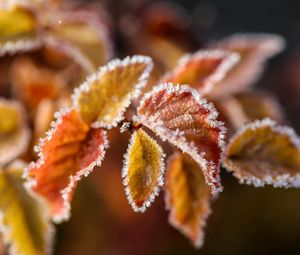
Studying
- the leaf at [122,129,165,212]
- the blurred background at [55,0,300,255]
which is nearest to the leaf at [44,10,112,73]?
the blurred background at [55,0,300,255]

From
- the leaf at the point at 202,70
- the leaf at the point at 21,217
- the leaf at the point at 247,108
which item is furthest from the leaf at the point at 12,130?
the leaf at the point at 247,108

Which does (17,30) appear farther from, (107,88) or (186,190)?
(186,190)

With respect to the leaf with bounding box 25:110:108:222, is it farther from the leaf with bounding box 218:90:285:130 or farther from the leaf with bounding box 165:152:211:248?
the leaf with bounding box 218:90:285:130

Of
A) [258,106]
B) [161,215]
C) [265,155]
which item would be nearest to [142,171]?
[265,155]

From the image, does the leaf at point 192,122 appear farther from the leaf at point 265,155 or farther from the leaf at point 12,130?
the leaf at point 12,130

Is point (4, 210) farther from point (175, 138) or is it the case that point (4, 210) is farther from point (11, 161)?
point (175, 138)

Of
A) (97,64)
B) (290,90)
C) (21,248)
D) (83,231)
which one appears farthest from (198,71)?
(290,90)
